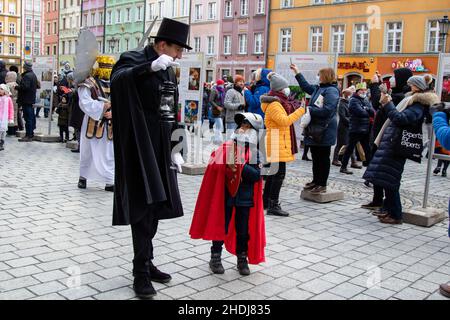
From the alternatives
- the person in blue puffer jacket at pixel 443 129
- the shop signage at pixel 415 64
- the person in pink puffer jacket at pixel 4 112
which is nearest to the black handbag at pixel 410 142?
the person in blue puffer jacket at pixel 443 129

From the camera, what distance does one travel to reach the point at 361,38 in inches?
1352

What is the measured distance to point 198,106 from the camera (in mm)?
10945

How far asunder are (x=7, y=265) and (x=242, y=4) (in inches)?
1577

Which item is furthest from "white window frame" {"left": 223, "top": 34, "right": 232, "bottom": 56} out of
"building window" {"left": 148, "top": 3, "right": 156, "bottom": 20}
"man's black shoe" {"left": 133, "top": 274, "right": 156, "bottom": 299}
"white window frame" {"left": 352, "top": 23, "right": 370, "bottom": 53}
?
"man's black shoe" {"left": 133, "top": 274, "right": 156, "bottom": 299}

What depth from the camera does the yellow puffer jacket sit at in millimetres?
6723

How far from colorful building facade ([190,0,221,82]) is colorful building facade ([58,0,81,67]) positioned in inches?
790

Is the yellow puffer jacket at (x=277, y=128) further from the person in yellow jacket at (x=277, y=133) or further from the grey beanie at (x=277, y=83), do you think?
the grey beanie at (x=277, y=83)

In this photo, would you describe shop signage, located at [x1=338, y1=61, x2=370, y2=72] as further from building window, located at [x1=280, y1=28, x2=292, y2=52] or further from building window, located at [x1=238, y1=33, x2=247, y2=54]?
building window, located at [x1=238, y1=33, x2=247, y2=54]

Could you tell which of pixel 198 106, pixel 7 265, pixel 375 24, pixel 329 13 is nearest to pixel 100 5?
pixel 329 13

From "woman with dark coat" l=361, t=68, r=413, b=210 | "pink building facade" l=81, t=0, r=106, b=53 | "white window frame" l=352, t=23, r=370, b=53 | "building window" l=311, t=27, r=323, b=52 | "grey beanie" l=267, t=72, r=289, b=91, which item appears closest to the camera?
"grey beanie" l=267, t=72, r=289, b=91

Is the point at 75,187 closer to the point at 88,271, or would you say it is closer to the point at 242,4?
the point at 88,271

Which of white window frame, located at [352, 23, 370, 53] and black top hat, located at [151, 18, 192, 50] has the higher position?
white window frame, located at [352, 23, 370, 53]

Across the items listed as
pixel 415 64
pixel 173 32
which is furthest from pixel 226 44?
pixel 173 32

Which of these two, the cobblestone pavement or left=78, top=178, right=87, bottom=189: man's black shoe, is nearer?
the cobblestone pavement
